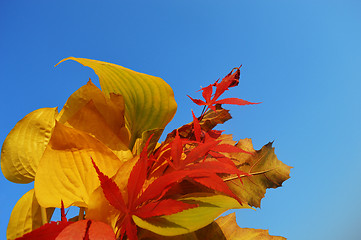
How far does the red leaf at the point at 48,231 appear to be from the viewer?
0.82 ft

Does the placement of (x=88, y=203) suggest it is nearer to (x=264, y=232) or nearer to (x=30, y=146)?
(x=30, y=146)

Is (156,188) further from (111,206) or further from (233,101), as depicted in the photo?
(233,101)

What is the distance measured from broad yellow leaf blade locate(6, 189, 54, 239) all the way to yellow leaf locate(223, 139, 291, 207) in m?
0.25

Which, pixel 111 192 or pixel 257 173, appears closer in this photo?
pixel 111 192

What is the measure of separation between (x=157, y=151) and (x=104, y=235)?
136 millimetres

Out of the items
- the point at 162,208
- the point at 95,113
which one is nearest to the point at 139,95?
the point at 95,113

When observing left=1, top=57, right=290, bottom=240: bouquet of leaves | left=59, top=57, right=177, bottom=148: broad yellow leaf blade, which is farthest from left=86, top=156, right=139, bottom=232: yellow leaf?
left=59, top=57, right=177, bottom=148: broad yellow leaf blade

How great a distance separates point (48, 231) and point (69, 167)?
75 millimetres

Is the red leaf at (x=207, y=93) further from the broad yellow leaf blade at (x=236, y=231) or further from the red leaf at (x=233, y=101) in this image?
the broad yellow leaf blade at (x=236, y=231)

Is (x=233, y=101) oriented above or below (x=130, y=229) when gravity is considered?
above

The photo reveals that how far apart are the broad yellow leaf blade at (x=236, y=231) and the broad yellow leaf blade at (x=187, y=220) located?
0.11 meters

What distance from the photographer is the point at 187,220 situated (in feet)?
0.91

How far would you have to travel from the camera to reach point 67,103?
364 millimetres

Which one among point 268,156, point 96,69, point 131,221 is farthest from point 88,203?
point 268,156
